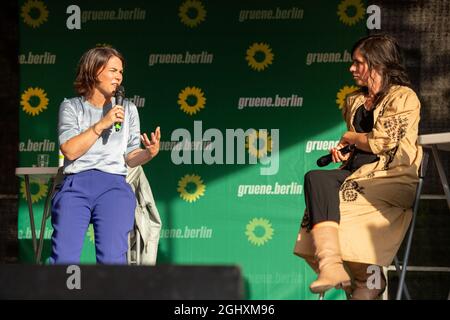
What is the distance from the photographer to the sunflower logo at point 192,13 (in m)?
5.89

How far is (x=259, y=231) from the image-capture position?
579cm

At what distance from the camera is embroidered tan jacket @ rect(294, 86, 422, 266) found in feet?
13.3

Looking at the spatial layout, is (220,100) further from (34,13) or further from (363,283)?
(363,283)

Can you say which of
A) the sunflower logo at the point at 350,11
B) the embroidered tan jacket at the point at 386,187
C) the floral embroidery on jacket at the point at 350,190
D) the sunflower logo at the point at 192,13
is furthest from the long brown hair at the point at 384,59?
the sunflower logo at the point at 192,13

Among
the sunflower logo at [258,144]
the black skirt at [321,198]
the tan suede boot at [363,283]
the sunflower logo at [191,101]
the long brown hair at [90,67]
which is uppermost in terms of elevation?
the sunflower logo at [191,101]

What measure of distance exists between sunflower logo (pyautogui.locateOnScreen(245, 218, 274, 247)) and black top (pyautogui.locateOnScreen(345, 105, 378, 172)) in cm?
154

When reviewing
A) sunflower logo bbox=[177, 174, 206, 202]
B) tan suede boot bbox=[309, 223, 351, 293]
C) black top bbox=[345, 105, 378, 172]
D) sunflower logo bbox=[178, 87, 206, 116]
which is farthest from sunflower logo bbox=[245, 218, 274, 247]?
tan suede boot bbox=[309, 223, 351, 293]

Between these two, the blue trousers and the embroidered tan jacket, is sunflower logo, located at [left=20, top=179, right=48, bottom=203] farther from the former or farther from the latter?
the embroidered tan jacket

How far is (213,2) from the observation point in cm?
590

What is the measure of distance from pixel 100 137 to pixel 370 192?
1.26 m

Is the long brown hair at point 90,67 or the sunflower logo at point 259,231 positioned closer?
the long brown hair at point 90,67

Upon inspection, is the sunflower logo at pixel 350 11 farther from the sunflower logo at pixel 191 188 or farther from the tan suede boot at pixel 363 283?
the tan suede boot at pixel 363 283

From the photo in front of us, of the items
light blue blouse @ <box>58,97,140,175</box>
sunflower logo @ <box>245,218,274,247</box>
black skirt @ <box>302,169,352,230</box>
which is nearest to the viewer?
light blue blouse @ <box>58,97,140,175</box>
